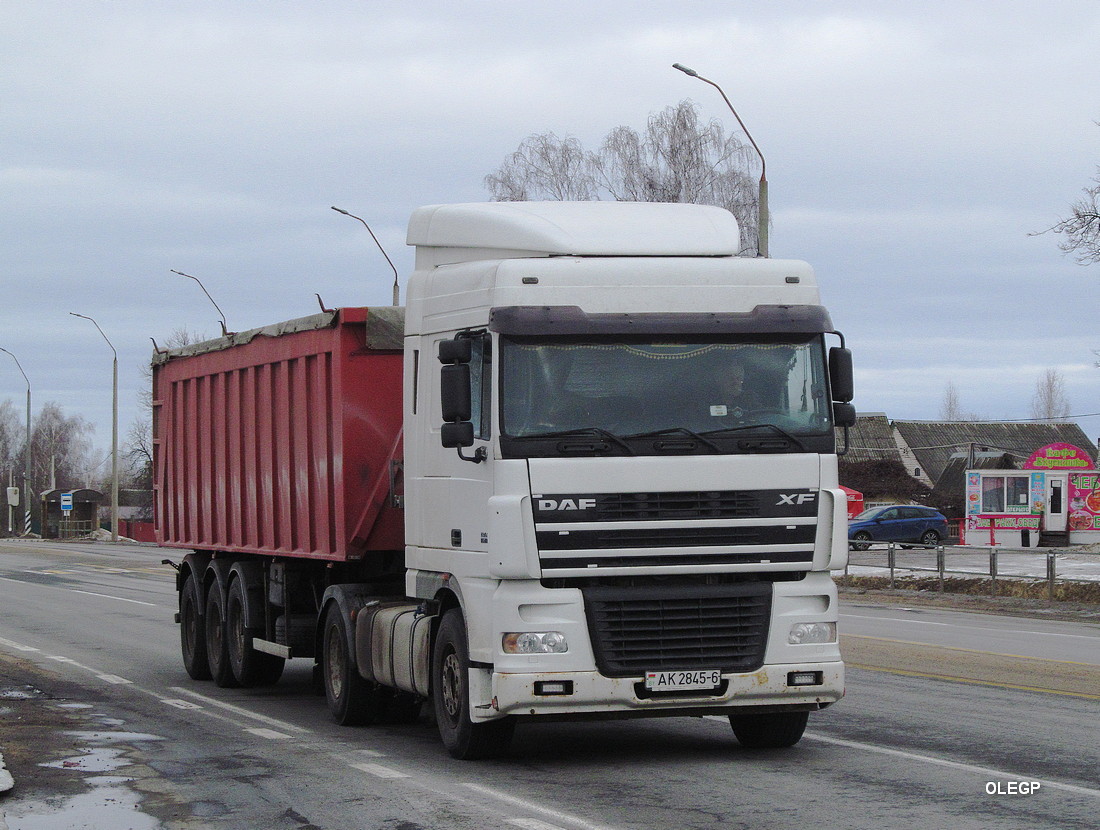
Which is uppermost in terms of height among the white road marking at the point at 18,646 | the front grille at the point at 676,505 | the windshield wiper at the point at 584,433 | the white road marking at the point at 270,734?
the windshield wiper at the point at 584,433

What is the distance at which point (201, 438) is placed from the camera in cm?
1728

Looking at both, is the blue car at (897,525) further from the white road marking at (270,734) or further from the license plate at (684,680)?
the license plate at (684,680)

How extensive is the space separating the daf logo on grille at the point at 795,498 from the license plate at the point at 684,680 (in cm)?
112

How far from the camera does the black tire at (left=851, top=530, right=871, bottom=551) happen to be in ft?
163

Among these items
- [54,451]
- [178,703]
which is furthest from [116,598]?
[54,451]

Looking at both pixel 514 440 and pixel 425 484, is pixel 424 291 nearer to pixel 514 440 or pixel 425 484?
pixel 425 484

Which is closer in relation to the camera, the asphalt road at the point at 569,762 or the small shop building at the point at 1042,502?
the asphalt road at the point at 569,762

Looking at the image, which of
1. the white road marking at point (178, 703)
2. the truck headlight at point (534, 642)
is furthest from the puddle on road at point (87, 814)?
the white road marking at point (178, 703)

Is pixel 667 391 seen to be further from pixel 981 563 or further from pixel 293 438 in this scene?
pixel 981 563

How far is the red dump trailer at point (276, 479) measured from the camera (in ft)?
42.8

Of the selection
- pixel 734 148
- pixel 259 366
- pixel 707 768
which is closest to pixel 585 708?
pixel 707 768

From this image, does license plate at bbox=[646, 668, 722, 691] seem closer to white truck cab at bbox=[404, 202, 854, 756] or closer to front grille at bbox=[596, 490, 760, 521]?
white truck cab at bbox=[404, 202, 854, 756]

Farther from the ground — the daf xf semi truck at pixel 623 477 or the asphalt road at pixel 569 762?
the daf xf semi truck at pixel 623 477

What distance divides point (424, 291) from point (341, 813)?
4.18 m
